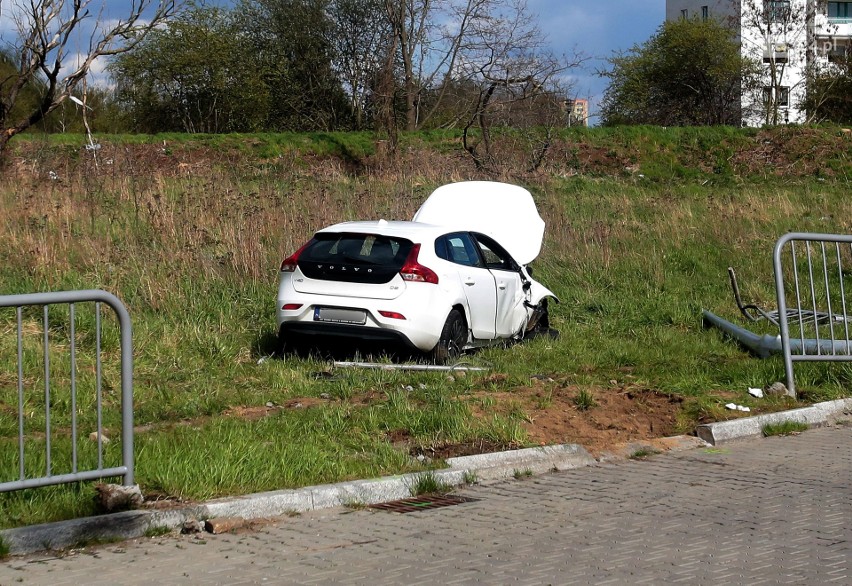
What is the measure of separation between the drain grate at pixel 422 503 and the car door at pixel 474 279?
4926 mm

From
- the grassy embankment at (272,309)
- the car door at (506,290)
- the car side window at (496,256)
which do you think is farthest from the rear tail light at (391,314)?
the car side window at (496,256)

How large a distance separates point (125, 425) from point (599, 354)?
7.03 metres

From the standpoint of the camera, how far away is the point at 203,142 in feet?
120

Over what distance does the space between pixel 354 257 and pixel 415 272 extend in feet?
2.34

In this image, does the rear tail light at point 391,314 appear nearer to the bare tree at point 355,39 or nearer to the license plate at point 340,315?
the license plate at point 340,315

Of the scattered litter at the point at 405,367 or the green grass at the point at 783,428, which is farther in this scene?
the scattered litter at the point at 405,367

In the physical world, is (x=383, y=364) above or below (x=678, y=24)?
below

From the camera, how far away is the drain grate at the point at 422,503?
6371 mm

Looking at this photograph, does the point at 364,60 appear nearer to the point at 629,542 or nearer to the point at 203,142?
the point at 203,142

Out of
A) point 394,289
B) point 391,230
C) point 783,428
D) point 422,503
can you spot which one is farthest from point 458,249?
point 422,503

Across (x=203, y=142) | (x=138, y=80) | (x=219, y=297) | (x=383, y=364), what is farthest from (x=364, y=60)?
(x=383, y=364)

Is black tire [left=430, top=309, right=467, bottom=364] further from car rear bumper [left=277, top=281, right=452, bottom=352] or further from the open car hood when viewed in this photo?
the open car hood

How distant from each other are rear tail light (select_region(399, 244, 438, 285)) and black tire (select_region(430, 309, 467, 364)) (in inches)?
22.0

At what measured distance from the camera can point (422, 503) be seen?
6.50m
